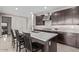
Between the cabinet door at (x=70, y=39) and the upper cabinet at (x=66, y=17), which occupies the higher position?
the upper cabinet at (x=66, y=17)

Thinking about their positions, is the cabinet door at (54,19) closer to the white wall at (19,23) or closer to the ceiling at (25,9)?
the ceiling at (25,9)

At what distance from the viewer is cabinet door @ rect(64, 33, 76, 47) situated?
1762 millimetres

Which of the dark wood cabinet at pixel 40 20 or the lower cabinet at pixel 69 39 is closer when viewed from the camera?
the lower cabinet at pixel 69 39

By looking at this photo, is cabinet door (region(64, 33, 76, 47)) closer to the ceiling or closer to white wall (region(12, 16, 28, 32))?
the ceiling

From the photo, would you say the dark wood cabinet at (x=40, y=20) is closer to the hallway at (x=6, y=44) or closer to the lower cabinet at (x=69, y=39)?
the lower cabinet at (x=69, y=39)

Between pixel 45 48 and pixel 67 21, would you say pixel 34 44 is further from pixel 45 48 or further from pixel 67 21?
pixel 67 21

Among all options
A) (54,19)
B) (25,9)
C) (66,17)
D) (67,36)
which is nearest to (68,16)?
(66,17)

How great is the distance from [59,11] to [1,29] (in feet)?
3.74

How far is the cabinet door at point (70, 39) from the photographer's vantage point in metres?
1.76

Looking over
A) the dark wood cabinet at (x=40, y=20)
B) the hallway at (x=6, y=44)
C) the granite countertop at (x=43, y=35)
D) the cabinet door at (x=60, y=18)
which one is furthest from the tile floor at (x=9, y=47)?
the dark wood cabinet at (x=40, y=20)

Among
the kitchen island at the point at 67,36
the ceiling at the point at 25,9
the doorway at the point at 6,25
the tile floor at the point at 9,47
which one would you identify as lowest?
the tile floor at the point at 9,47

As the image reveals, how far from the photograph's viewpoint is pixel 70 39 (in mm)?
1784

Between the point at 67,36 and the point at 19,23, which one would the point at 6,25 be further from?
the point at 67,36
